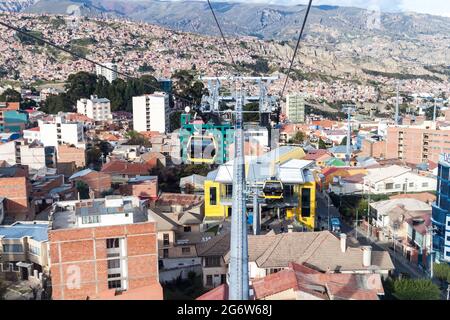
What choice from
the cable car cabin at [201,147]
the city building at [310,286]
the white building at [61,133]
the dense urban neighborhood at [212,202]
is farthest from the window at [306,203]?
the white building at [61,133]

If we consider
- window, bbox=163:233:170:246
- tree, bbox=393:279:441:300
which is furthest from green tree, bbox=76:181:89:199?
tree, bbox=393:279:441:300

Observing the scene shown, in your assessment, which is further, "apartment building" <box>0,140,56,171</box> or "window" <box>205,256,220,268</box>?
"apartment building" <box>0,140,56,171</box>

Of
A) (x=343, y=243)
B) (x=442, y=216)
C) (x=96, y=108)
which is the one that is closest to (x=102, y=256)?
(x=343, y=243)

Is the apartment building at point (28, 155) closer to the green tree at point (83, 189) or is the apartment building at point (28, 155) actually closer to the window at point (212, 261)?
the green tree at point (83, 189)

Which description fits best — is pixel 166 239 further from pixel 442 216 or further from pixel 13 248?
pixel 442 216

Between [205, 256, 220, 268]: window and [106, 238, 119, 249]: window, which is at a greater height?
[106, 238, 119, 249]: window

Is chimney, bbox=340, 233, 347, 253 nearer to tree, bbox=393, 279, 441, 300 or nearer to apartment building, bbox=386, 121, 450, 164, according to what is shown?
tree, bbox=393, 279, 441, 300
